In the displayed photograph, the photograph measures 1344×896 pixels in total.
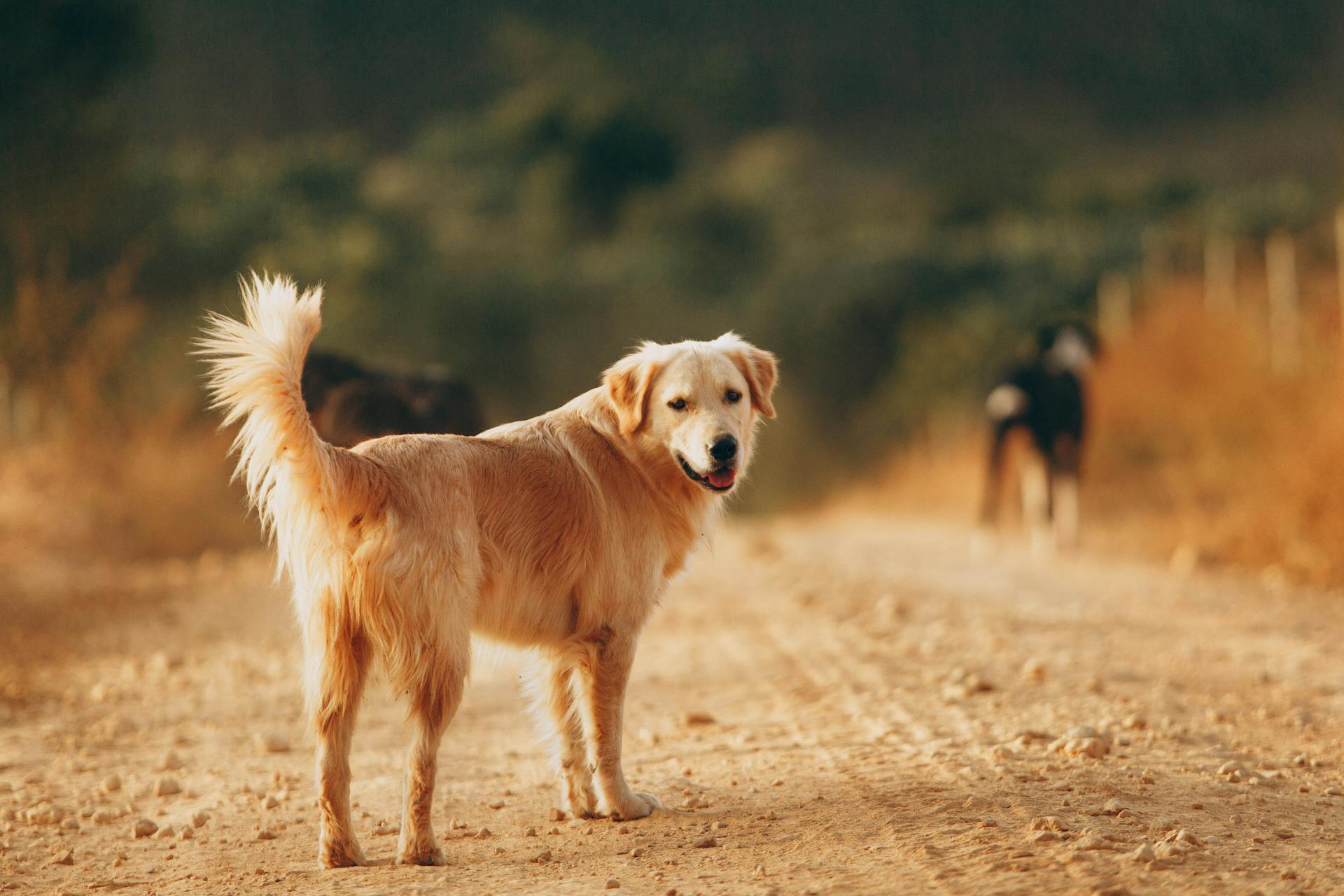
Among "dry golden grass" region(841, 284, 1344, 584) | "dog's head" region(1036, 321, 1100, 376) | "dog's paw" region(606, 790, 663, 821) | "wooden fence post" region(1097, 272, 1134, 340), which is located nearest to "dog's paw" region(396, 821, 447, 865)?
"dog's paw" region(606, 790, 663, 821)

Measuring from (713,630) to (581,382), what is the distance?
22514mm

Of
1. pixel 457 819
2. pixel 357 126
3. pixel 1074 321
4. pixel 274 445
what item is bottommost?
pixel 457 819

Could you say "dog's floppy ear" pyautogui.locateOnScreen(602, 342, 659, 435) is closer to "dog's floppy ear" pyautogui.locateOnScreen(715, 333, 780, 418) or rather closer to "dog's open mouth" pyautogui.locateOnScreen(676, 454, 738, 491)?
"dog's open mouth" pyautogui.locateOnScreen(676, 454, 738, 491)

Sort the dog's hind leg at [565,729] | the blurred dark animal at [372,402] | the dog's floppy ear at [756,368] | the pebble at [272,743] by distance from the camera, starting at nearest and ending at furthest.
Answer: the dog's hind leg at [565,729], the dog's floppy ear at [756,368], the pebble at [272,743], the blurred dark animal at [372,402]

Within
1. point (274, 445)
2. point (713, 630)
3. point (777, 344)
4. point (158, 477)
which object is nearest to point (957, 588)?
point (713, 630)

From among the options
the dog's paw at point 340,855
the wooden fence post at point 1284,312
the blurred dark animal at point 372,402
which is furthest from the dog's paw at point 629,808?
the wooden fence post at point 1284,312

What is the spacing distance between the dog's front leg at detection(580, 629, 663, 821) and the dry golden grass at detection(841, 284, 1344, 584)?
6.86m

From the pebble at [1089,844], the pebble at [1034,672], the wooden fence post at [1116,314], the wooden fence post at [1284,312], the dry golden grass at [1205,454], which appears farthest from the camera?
the wooden fence post at [1116,314]

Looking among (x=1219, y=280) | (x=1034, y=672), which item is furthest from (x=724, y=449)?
(x=1219, y=280)

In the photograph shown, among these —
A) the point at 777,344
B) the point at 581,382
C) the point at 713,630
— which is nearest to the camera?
the point at 713,630

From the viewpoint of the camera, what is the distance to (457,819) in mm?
4668

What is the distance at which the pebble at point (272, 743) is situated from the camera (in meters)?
5.84

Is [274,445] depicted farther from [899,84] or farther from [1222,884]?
[899,84]

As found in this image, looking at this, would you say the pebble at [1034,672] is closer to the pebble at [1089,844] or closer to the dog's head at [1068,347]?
the pebble at [1089,844]
